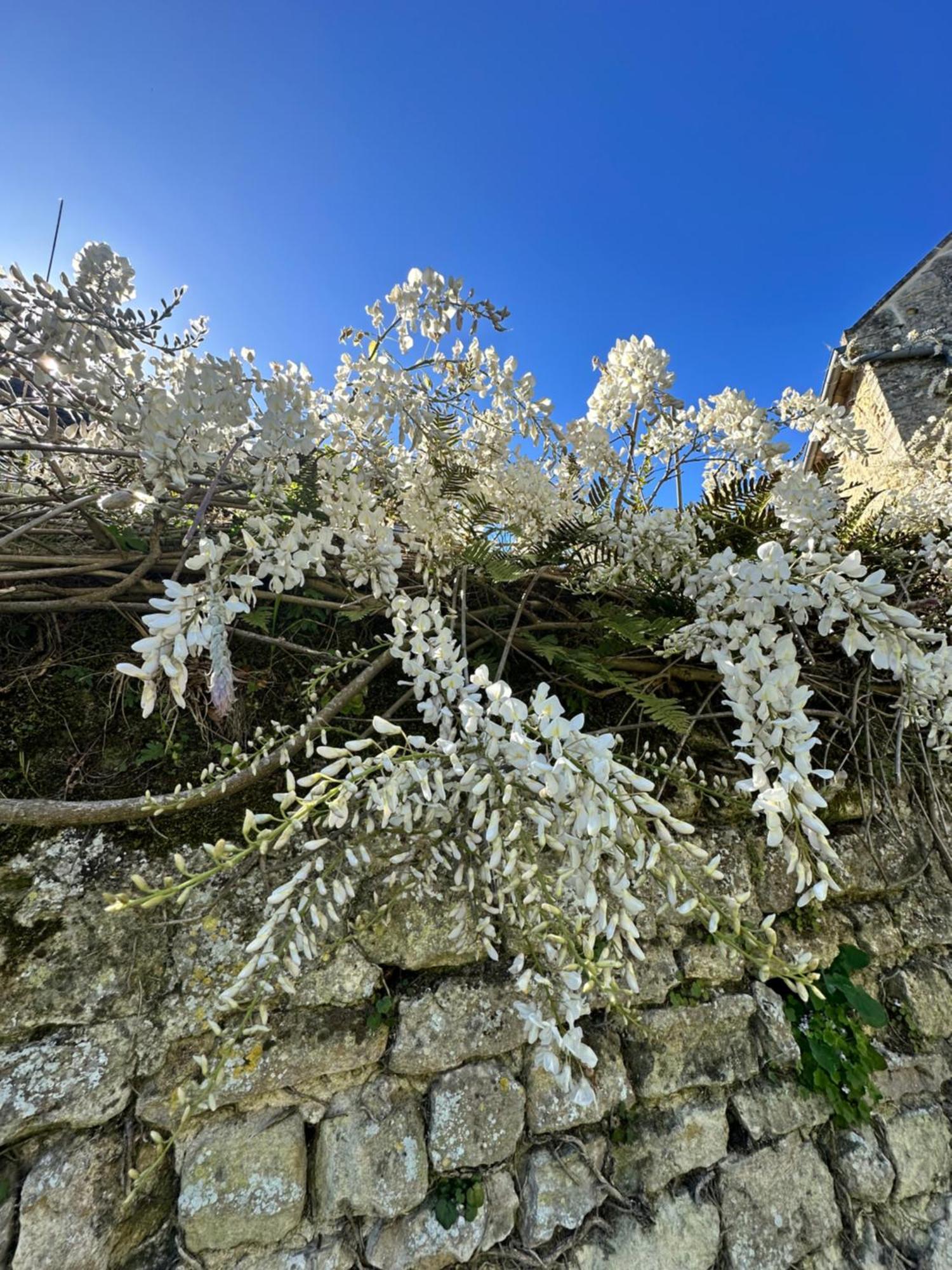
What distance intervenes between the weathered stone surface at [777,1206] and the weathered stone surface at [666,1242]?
6cm

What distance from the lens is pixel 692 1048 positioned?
1499 mm

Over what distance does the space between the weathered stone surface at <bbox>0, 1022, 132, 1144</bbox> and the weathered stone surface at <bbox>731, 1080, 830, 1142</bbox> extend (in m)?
1.58

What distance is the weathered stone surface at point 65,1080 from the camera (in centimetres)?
104

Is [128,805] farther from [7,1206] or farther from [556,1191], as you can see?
[556,1191]

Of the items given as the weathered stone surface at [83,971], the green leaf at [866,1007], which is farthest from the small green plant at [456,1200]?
the green leaf at [866,1007]

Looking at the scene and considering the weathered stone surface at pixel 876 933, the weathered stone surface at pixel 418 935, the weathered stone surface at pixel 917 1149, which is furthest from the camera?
the weathered stone surface at pixel 876 933

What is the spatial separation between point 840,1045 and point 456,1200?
3.94ft

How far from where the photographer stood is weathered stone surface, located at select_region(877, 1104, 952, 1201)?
155 centimetres

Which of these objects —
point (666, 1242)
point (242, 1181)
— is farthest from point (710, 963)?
point (242, 1181)

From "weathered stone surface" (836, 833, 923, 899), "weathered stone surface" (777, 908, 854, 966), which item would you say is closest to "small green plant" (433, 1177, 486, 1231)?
"weathered stone surface" (777, 908, 854, 966)

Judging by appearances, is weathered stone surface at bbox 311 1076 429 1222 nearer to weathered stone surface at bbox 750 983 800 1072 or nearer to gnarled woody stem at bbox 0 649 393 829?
gnarled woody stem at bbox 0 649 393 829

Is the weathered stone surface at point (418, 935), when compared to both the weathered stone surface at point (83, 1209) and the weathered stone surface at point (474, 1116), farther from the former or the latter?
the weathered stone surface at point (83, 1209)

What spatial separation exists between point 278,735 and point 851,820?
1975 mm

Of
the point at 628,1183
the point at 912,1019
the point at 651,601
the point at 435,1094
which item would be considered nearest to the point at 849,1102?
the point at 912,1019
